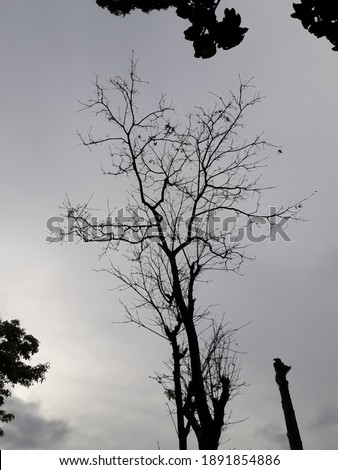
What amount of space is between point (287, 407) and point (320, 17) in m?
10.1

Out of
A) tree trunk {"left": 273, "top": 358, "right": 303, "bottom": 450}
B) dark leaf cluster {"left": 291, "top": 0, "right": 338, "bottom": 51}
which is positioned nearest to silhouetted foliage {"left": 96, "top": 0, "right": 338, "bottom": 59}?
dark leaf cluster {"left": 291, "top": 0, "right": 338, "bottom": 51}

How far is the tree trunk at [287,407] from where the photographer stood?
34.8 ft

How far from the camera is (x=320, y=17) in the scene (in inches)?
151

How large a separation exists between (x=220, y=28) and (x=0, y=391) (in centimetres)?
1801

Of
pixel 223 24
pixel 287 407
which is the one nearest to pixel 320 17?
pixel 223 24

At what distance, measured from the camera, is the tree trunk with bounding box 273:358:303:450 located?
1061cm

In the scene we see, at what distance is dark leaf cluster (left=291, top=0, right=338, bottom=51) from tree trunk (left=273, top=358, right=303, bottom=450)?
9.66m

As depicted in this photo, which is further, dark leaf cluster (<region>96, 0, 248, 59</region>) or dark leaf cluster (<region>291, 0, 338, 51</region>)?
dark leaf cluster (<region>96, 0, 248, 59</region>)

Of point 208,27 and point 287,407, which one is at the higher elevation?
point 208,27

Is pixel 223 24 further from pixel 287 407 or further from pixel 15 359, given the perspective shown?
pixel 15 359

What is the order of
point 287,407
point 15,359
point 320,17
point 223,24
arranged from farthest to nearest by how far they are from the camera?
point 15,359, point 287,407, point 223,24, point 320,17

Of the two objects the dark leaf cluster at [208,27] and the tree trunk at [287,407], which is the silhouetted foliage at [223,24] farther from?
the tree trunk at [287,407]

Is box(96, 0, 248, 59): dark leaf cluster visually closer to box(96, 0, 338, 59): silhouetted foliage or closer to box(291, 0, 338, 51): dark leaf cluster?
box(96, 0, 338, 59): silhouetted foliage
